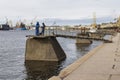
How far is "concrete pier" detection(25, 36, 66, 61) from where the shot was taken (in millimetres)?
30703

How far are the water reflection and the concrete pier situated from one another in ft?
2.33

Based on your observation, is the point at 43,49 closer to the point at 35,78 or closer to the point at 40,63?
the point at 40,63

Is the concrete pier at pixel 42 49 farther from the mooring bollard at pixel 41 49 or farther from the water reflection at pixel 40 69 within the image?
the water reflection at pixel 40 69

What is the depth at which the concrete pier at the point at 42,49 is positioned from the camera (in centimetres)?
3070

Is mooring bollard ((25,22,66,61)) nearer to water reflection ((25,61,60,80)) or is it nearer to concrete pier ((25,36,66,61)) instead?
concrete pier ((25,36,66,61))

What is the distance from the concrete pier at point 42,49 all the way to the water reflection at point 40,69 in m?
0.71

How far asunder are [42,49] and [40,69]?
13.8ft

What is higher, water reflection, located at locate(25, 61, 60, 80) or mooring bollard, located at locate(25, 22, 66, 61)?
mooring bollard, located at locate(25, 22, 66, 61)

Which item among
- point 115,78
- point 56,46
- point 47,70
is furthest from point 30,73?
point 115,78

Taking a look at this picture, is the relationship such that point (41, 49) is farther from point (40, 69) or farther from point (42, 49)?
point (40, 69)

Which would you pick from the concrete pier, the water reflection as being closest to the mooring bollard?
the concrete pier

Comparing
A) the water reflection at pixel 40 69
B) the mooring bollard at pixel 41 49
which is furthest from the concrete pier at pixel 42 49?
Answer: the water reflection at pixel 40 69

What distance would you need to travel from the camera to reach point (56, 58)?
30.8m

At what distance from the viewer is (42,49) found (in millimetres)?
30797
